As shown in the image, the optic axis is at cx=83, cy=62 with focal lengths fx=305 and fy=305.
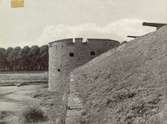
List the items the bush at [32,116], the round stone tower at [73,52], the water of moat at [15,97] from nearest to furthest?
the bush at [32,116] → the water of moat at [15,97] → the round stone tower at [73,52]

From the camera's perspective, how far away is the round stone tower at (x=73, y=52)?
11.5 m

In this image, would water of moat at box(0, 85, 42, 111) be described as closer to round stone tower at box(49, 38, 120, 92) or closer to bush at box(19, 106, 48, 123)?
bush at box(19, 106, 48, 123)

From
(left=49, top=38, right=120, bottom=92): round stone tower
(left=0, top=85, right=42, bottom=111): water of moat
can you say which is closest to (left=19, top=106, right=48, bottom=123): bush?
(left=0, top=85, right=42, bottom=111): water of moat

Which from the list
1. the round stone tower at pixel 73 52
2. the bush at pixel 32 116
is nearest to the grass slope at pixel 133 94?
the bush at pixel 32 116

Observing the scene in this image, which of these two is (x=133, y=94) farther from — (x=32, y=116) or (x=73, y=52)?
(x=73, y=52)

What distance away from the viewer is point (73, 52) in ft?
37.9

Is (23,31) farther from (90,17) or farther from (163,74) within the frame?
(163,74)

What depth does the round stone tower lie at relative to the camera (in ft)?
37.6

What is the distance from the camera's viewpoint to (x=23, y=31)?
9102 mm

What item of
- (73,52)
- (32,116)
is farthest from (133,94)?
(73,52)

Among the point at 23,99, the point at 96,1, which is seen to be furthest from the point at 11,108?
the point at 96,1

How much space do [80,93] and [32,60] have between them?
12.8 m

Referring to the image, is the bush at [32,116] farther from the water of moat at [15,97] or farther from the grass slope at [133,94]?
the grass slope at [133,94]

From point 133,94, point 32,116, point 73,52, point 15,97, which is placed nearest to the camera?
point 133,94
